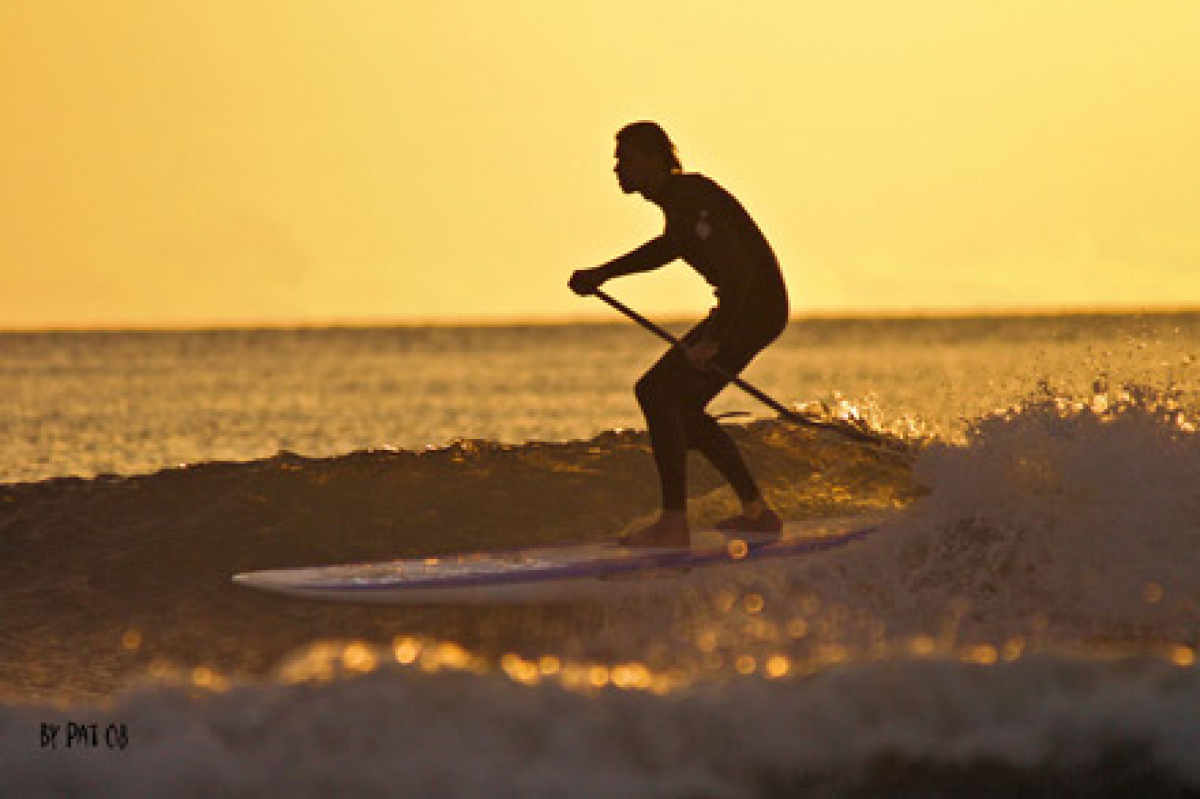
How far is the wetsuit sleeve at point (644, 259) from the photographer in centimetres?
1066

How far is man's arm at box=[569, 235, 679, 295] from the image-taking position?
10.7 metres

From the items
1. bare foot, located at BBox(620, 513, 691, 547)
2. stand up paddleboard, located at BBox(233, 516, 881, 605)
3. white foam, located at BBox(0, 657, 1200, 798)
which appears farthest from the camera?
bare foot, located at BBox(620, 513, 691, 547)

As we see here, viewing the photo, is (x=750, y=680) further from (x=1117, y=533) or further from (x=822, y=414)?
(x=822, y=414)

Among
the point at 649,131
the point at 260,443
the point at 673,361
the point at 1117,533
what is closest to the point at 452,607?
the point at 673,361

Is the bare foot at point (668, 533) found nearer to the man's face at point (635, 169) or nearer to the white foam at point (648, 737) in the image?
the man's face at point (635, 169)

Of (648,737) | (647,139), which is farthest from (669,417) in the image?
(648,737)

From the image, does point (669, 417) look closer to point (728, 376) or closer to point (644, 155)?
point (728, 376)

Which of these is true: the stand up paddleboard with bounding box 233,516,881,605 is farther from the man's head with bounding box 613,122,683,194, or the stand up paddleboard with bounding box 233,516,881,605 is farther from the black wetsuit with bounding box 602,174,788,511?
the man's head with bounding box 613,122,683,194

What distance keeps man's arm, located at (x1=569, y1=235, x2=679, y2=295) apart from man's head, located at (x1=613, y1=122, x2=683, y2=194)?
0.31m

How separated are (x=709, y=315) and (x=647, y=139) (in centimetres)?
90

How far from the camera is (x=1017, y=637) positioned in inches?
388

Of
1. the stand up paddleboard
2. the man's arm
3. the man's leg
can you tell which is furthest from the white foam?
the man's arm

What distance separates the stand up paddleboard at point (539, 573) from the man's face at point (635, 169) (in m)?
1.77

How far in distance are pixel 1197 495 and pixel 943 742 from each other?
375 cm
